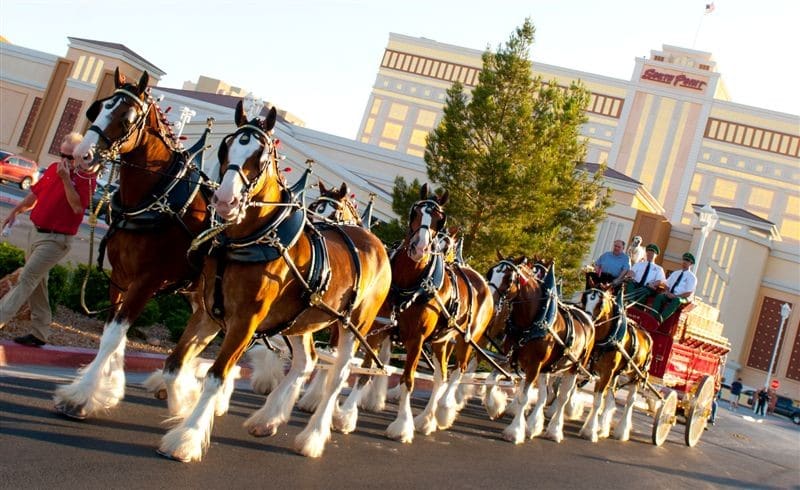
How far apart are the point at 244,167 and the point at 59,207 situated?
2858 mm

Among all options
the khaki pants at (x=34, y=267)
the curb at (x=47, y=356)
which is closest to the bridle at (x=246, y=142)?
the khaki pants at (x=34, y=267)

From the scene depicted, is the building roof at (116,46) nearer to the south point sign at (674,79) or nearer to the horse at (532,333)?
the horse at (532,333)

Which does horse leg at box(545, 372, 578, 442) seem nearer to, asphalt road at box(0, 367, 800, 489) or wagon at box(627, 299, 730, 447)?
asphalt road at box(0, 367, 800, 489)

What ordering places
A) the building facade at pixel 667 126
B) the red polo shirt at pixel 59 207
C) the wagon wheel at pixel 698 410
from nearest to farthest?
1. the red polo shirt at pixel 59 207
2. the wagon wheel at pixel 698 410
3. the building facade at pixel 667 126

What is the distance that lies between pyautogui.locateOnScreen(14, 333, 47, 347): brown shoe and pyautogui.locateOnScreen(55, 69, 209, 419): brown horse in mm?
1432

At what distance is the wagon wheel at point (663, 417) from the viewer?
1454 centimetres

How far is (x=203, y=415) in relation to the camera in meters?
6.23

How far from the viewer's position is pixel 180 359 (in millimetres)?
6938

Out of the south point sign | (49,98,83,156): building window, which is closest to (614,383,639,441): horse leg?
(49,98,83,156): building window

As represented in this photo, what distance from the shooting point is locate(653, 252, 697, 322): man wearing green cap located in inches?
565

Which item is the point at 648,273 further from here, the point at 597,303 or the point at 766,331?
the point at 766,331

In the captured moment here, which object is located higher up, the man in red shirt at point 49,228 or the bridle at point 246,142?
the bridle at point 246,142

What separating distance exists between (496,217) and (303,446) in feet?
41.6

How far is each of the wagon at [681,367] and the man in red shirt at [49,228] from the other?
960 cm
